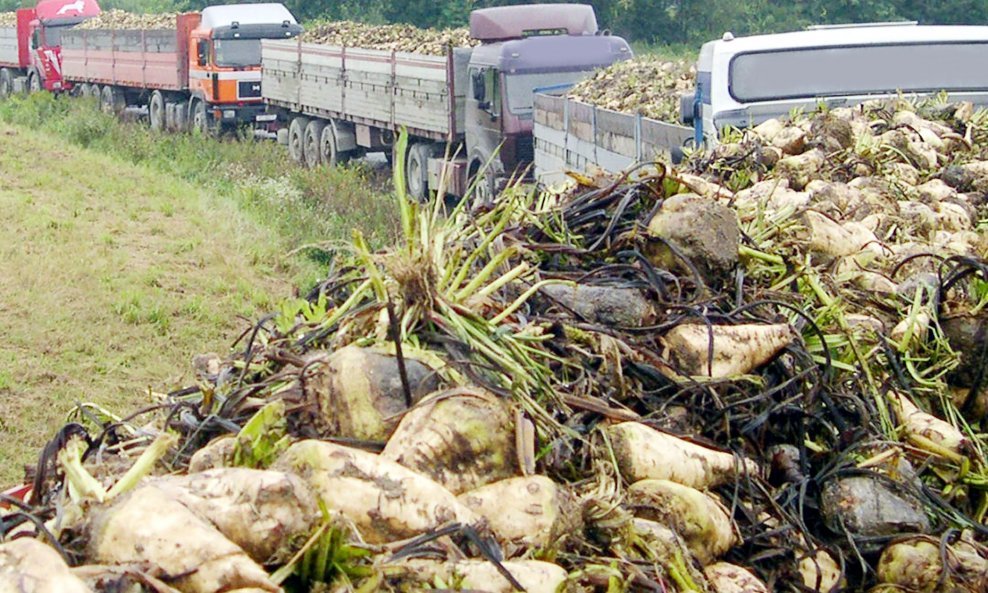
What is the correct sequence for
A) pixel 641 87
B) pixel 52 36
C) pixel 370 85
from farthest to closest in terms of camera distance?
pixel 52 36, pixel 370 85, pixel 641 87

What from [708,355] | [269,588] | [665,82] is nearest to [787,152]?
[708,355]

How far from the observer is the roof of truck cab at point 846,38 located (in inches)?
383

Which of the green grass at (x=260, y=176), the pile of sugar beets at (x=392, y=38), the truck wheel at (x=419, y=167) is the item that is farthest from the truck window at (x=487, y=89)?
the truck wheel at (x=419, y=167)

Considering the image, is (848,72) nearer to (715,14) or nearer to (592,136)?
(592,136)

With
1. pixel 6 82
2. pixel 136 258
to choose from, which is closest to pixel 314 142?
pixel 136 258

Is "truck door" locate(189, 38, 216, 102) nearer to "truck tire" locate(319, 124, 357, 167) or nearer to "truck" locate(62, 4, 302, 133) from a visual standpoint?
"truck" locate(62, 4, 302, 133)

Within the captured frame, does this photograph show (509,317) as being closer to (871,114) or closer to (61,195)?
(871,114)

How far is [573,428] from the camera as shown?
3.30 meters

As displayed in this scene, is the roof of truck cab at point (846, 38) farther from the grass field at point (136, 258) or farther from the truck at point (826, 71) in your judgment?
the grass field at point (136, 258)

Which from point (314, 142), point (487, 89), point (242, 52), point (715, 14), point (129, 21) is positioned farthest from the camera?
point (715, 14)

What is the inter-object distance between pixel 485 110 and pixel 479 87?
32 cm

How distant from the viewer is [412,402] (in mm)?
3115

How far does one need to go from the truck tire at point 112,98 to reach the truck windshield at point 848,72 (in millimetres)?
20780

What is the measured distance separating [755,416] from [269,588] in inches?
69.4
